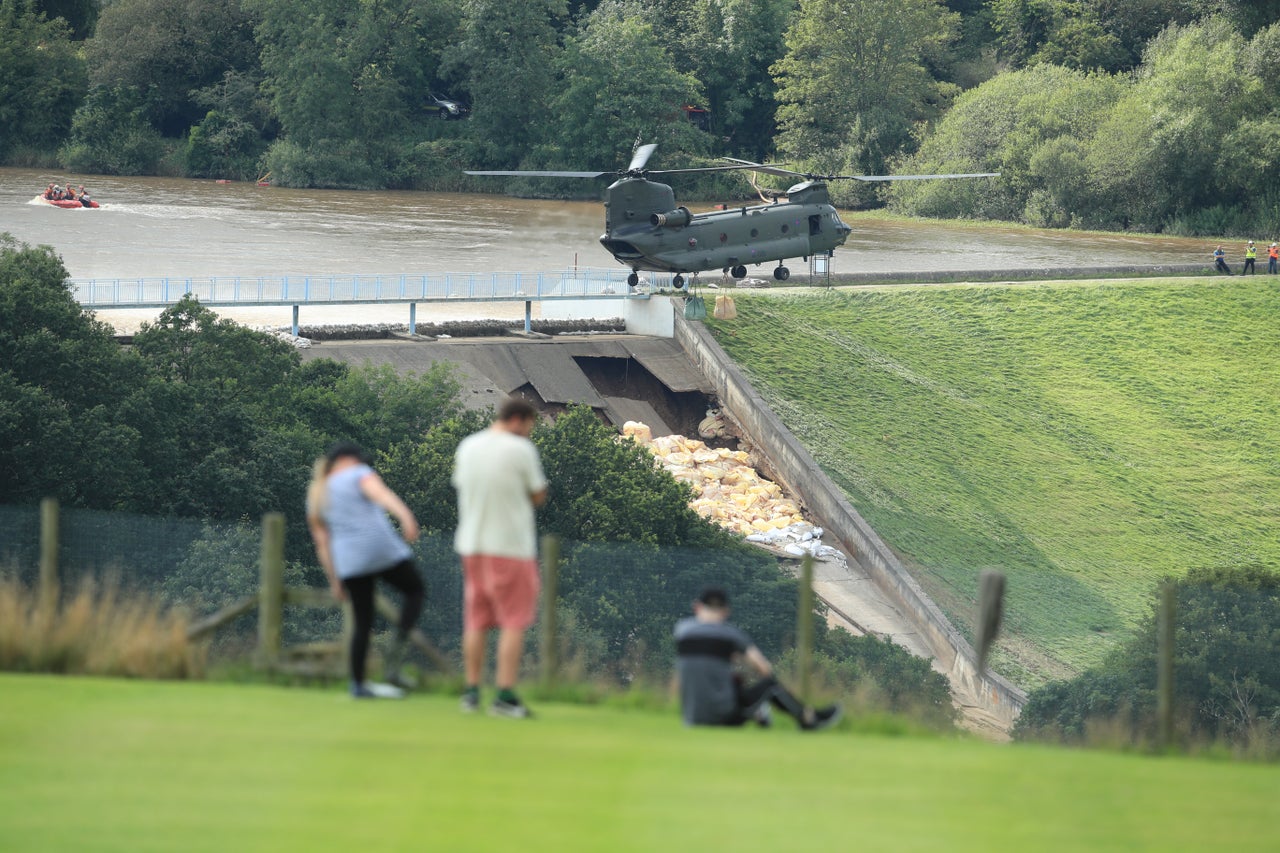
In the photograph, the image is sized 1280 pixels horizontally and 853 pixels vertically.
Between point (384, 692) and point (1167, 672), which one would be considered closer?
point (384, 692)

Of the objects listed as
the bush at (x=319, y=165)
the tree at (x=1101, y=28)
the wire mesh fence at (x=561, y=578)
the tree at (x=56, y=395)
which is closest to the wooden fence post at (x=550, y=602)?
the wire mesh fence at (x=561, y=578)

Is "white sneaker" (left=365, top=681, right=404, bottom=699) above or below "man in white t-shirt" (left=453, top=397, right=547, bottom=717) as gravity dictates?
below

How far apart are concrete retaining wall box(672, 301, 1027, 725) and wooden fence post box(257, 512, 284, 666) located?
21.4 m

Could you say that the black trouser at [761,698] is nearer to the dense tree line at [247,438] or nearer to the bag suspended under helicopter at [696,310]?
the dense tree line at [247,438]

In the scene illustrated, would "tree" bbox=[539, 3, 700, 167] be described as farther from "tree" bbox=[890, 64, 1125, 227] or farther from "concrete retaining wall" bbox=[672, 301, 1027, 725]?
"concrete retaining wall" bbox=[672, 301, 1027, 725]

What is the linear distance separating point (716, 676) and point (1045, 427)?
44973mm

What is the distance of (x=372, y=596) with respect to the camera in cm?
960

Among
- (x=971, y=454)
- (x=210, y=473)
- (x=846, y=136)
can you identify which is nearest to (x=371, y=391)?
(x=210, y=473)

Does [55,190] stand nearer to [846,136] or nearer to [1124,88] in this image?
[846,136]

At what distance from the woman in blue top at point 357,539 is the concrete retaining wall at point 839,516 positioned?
2217 cm

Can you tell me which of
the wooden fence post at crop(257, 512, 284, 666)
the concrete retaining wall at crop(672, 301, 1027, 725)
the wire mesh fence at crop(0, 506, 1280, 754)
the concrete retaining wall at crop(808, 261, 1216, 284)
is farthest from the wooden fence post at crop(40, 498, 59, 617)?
the concrete retaining wall at crop(808, 261, 1216, 284)

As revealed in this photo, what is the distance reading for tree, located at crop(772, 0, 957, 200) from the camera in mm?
89000

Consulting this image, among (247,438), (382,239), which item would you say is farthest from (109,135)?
(247,438)

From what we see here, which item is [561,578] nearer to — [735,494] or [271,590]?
[271,590]
